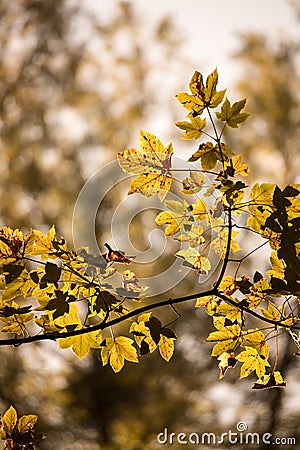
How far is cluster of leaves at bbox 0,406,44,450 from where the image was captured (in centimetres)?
49

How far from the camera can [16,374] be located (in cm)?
334

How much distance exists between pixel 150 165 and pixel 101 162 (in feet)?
11.0

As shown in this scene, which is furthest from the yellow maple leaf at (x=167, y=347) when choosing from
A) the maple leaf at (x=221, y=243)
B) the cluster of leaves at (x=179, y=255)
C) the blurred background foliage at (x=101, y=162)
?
the blurred background foliage at (x=101, y=162)

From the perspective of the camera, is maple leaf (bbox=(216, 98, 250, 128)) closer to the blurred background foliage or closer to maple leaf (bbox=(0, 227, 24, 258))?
maple leaf (bbox=(0, 227, 24, 258))

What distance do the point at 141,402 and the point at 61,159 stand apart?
1716 millimetres

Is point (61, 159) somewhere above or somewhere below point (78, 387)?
above

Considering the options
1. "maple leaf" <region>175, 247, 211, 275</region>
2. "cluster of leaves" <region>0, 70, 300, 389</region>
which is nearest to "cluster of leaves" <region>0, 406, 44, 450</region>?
"cluster of leaves" <region>0, 70, 300, 389</region>

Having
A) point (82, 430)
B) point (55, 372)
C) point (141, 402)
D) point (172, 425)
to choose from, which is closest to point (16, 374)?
point (55, 372)

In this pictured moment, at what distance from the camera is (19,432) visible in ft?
1.63

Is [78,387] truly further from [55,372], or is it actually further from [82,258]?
[82,258]

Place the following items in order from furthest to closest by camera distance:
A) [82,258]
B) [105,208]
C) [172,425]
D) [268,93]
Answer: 1. [268,93]
2. [105,208]
3. [172,425]
4. [82,258]
